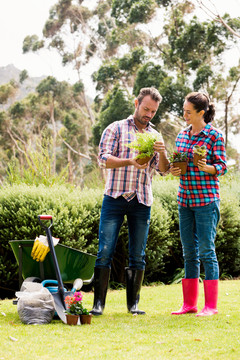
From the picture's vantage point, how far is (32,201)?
19.2 feet

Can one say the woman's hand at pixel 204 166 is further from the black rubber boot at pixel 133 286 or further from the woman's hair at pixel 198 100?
the black rubber boot at pixel 133 286

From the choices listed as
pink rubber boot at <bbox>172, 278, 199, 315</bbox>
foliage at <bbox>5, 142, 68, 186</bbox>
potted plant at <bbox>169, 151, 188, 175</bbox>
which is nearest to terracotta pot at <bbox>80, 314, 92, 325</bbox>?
pink rubber boot at <bbox>172, 278, 199, 315</bbox>

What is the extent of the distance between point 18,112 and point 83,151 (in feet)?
17.2

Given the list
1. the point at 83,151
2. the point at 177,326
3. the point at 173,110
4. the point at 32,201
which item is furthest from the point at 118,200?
the point at 83,151

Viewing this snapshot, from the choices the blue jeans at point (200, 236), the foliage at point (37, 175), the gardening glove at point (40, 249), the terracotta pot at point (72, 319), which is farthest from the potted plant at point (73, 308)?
the foliage at point (37, 175)

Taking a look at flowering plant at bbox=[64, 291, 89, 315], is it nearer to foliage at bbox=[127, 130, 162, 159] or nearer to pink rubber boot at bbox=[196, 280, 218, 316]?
pink rubber boot at bbox=[196, 280, 218, 316]

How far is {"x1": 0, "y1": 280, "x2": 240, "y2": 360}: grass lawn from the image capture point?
2.94m

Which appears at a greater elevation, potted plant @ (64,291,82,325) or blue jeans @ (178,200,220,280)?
blue jeans @ (178,200,220,280)

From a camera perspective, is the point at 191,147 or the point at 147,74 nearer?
the point at 191,147

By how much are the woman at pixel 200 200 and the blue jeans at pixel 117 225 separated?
350 millimetres

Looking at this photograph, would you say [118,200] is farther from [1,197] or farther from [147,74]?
[147,74]

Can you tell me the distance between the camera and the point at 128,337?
3.39 metres

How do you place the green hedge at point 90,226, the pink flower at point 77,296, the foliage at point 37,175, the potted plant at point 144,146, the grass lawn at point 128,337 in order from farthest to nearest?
the foliage at point 37,175 → the green hedge at point 90,226 → the potted plant at point 144,146 → the pink flower at point 77,296 → the grass lawn at point 128,337

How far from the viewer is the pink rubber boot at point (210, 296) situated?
4090 mm
